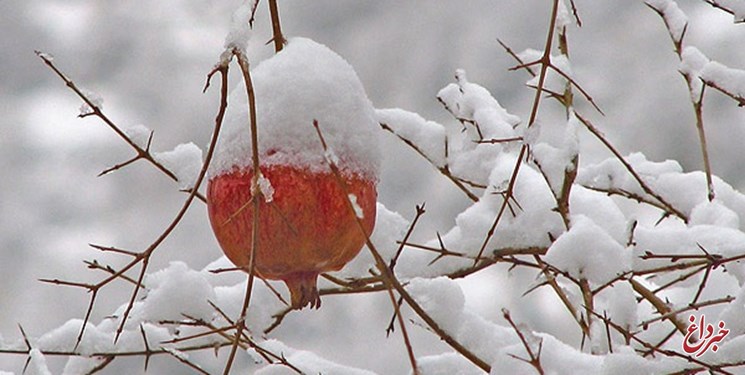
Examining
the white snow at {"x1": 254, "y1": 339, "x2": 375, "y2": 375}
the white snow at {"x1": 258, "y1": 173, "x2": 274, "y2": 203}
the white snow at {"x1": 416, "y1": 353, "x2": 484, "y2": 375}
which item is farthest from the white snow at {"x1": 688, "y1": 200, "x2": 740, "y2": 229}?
the white snow at {"x1": 258, "y1": 173, "x2": 274, "y2": 203}

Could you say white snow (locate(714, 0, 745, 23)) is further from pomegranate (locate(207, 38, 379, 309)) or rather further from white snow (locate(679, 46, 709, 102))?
pomegranate (locate(207, 38, 379, 309))

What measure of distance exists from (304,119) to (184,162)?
1.61 feet

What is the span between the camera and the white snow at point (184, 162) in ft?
3.97

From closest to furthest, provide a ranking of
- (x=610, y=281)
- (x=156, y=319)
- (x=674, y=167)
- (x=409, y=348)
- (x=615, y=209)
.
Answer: (x=409, y=348)
(x=610, y=281)
(x=156, y=319)
(x=615, y=209)
(x=674, y=167)

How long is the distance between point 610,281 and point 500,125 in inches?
14.5

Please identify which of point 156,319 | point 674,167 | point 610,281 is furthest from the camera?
point 674,167

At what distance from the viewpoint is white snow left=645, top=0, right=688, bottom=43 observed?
1304 mm

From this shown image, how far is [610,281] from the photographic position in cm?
98

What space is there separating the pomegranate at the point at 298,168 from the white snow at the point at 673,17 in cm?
66

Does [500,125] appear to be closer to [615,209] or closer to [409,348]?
[615,209]

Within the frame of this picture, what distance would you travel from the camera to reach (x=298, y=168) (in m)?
0.76

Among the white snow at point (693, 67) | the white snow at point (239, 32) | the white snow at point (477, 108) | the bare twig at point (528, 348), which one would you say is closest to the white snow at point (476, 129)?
the white snow at point (477, 108)

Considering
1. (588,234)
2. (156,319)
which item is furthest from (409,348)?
(156,319)

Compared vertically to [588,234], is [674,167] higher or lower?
higher
